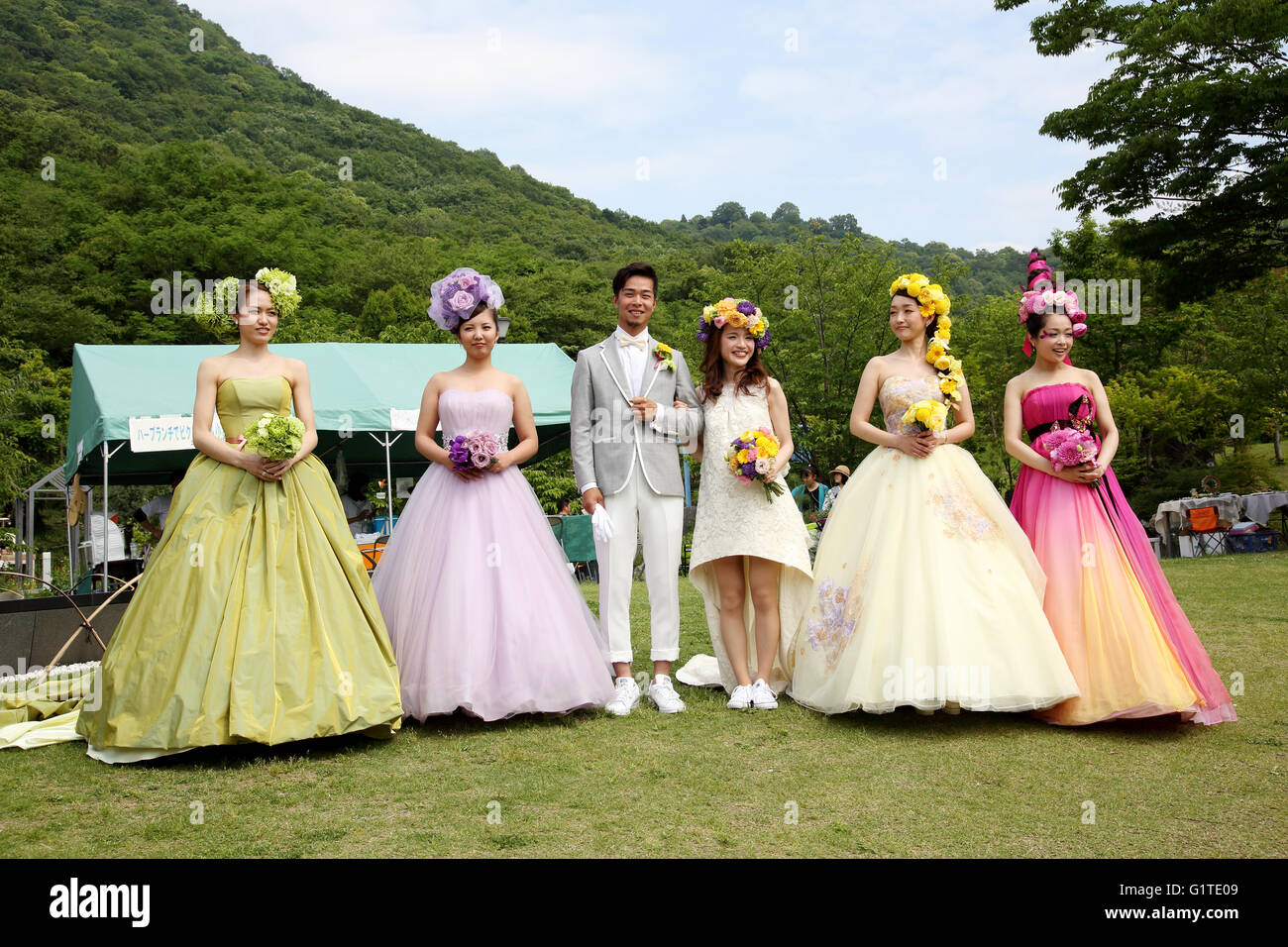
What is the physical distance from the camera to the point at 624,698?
5.13m

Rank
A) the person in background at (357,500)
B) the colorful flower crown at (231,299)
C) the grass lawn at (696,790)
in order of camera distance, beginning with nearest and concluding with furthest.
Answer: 1. the grass lawn at (696,790)
2. the colorful flower crown at (231,299)
3. the person in background at (357,500)

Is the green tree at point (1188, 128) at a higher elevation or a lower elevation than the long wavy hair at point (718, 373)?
higher

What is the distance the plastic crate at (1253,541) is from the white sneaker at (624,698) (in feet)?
54.6

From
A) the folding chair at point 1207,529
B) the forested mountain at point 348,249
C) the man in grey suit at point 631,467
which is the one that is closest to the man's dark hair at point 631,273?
the man in grey suit at point 631,467

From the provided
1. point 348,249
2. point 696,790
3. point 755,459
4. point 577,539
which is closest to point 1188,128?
point 577,539

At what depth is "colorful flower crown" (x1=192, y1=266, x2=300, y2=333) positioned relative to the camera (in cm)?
502

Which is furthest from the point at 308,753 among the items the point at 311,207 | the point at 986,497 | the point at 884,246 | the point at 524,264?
the point at 311,207

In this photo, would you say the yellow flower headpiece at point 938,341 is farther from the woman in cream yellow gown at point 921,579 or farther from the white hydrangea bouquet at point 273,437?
the white hydrangea bouquet at point 273,437

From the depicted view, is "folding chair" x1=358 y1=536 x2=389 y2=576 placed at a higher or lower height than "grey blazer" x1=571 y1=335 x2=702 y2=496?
lower

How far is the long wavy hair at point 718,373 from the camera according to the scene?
5590 mm

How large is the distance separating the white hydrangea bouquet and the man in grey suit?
1.51 metres

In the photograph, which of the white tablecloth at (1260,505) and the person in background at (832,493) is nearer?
the person in background at (832,493)

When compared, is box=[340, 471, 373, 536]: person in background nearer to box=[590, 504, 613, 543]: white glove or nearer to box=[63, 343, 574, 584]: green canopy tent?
box=[63, 343, 574, 584]: green canopy tent

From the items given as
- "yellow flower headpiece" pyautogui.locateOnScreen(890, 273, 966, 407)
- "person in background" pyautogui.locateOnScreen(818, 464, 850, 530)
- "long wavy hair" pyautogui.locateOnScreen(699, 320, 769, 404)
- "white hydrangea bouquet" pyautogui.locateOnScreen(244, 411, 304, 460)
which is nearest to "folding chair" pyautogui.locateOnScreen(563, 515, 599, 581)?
"person in background" pyautogui.locateOnScreen(818, 464, 850, 530)
